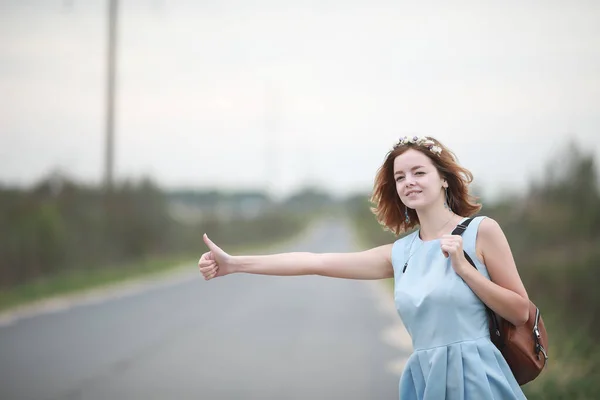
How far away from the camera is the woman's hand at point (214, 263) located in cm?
331

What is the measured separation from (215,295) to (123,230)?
9.77m

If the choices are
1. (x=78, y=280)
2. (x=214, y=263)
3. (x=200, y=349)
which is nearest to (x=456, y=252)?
(x=214, y=263)

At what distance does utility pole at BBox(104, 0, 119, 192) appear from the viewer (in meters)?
23.4

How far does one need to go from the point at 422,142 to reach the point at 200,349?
7062mm

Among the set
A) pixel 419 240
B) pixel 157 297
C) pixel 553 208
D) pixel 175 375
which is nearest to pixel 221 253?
pixel 419 240

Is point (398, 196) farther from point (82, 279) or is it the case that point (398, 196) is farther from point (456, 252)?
point (82, 279)

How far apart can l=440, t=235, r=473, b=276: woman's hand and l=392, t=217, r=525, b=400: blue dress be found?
8 cm

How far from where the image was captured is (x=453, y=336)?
9.33 ft

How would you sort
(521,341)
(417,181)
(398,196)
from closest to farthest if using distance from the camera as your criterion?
(521,341) → (417,181) → (398,196)

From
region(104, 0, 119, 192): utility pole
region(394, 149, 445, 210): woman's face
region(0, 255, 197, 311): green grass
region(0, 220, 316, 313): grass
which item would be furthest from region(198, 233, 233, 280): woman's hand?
region(104, 0, 119, 192): utility pole

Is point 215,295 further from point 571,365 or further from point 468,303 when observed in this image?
point 468,303

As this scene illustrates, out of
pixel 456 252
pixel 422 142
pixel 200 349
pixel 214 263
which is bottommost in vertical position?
pixel 200 349

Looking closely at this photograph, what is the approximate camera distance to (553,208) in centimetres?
1223

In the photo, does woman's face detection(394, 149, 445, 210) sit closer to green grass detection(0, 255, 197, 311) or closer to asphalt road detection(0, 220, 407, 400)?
asphalt road detection(0, 220, 407, 400)
